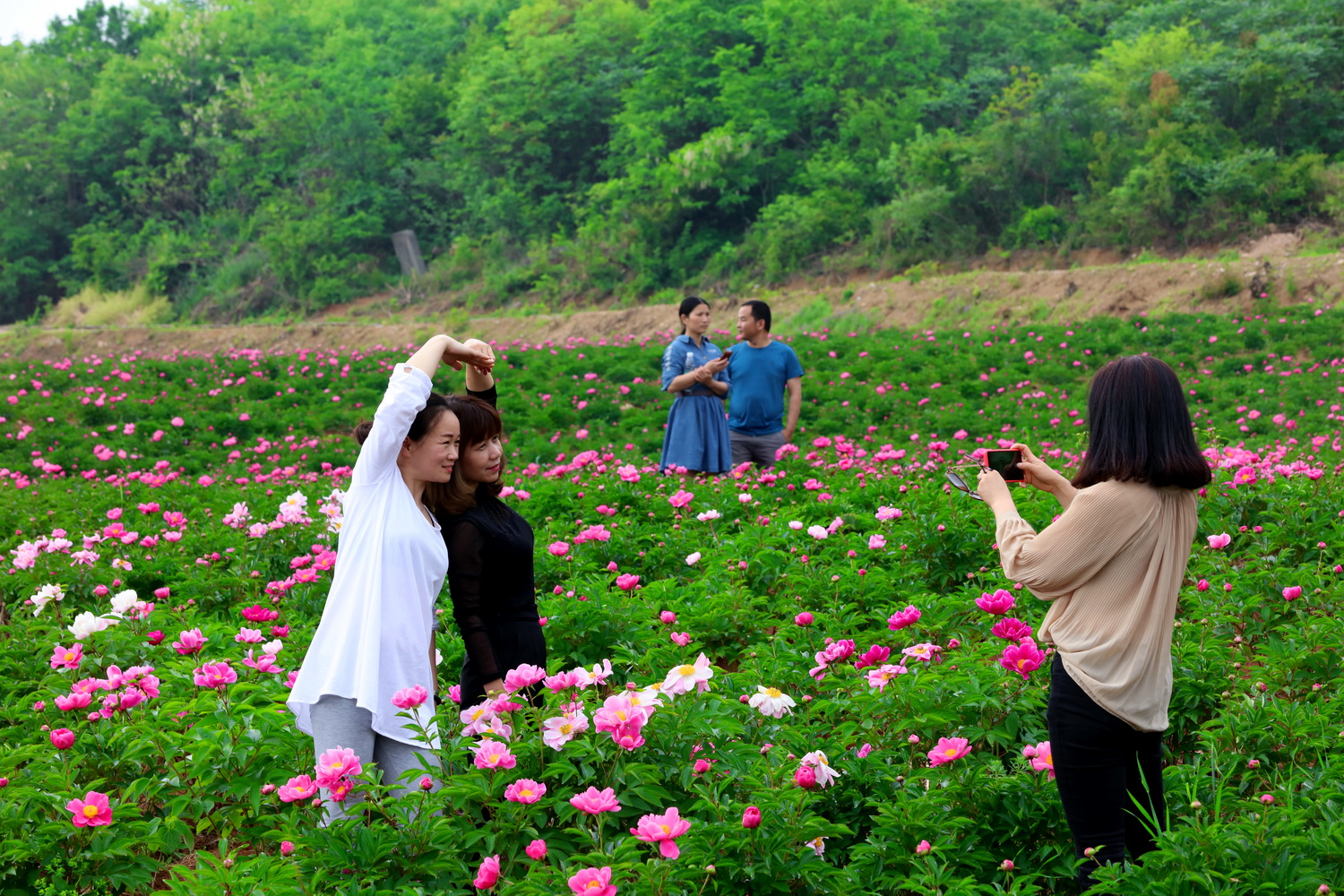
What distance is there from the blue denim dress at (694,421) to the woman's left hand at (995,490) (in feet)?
14.4

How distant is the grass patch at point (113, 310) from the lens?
39.3m

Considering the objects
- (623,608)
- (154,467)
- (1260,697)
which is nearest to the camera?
(1260,697)

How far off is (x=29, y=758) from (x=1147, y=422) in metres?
3.35

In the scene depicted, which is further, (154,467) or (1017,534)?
(154,467)

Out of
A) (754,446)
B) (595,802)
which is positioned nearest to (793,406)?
(754,446)

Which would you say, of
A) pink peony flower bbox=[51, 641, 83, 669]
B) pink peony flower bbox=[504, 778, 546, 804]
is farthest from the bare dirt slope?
pink peony flower bbox=[51, 641, 83, 669]

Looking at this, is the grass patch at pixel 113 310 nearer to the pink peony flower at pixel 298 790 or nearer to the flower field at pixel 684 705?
the flower field at pixel 684 705

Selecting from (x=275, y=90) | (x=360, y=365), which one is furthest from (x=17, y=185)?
(x=360, y=365)

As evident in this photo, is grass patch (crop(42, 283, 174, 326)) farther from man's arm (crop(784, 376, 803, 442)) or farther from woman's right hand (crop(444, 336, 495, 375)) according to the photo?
woman's right hand (crop(444, 336, 495, 375))

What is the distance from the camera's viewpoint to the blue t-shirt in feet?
23.7

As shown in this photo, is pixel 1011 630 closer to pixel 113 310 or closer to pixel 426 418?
pixel 426 418

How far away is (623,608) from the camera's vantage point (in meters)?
4.37

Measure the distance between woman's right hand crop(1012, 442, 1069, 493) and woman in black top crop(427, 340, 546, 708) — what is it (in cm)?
140

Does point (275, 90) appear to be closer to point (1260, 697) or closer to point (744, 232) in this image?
point (744, 232)
